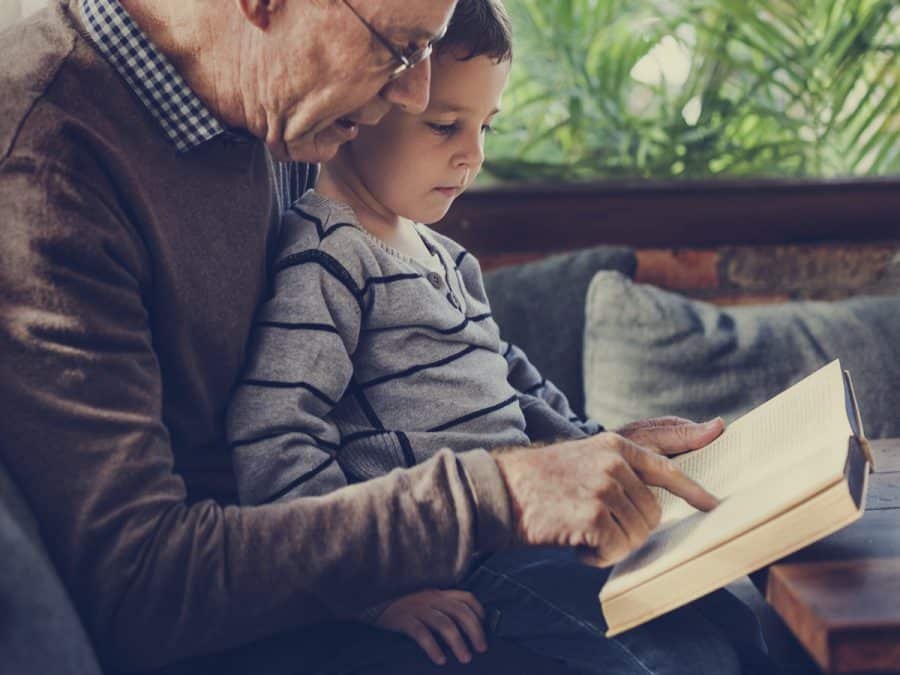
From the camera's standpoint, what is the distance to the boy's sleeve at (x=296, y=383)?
1.05m

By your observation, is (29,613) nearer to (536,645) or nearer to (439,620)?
(439,620)

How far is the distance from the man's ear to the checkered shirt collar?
92 millimetres

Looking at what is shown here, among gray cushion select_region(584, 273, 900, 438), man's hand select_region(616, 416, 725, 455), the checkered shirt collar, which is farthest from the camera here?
gray cushion select_region(584, 273, 900, 438)

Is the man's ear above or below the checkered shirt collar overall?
above

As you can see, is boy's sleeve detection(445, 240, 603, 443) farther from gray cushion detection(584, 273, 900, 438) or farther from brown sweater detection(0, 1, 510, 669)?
gray cushion detection(584, 273, 900, 438)

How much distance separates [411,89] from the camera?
1165mm

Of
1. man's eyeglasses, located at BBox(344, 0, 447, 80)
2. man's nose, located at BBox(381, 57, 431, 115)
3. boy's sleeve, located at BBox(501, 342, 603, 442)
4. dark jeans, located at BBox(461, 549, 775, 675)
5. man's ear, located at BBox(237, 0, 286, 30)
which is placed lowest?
dark jeans, located at BBox(461, 549, 775, 675)

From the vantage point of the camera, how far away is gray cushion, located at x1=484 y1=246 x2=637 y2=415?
7.04ft

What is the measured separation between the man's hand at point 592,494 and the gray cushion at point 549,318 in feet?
3.79

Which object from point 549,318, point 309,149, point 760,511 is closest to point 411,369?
point 309,149

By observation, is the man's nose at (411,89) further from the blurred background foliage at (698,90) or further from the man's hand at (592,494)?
the blurred background foliage at (698,90)

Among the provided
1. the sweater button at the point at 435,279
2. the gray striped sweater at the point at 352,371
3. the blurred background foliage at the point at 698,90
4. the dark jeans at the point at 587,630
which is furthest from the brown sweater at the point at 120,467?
the blurred background foliage at the point at 698,90

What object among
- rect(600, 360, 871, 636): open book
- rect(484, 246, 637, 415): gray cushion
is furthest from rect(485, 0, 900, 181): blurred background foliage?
rect(600, 360, 871, 636): open book

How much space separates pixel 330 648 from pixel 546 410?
465 mm
